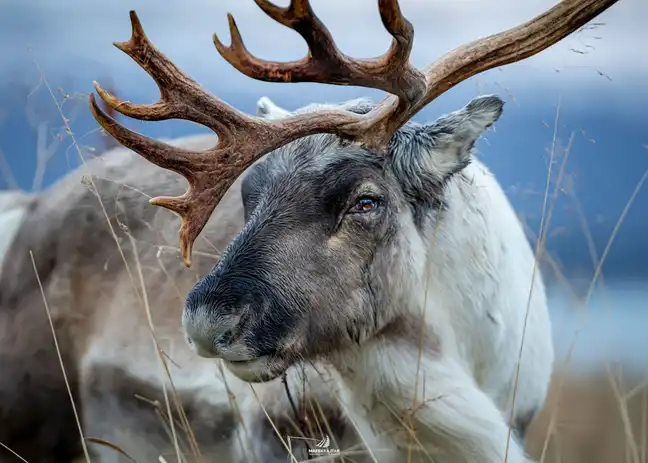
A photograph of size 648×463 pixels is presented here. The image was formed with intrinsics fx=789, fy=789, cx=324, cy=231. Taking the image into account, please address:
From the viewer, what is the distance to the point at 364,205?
1.67 meters

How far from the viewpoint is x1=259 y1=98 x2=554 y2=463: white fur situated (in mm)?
1799

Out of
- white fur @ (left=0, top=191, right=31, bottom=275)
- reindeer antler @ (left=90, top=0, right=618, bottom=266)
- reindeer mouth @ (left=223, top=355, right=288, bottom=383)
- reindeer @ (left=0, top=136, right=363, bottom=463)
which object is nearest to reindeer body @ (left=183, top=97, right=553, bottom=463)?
reindeer mouth @ (left=223, top=355, right=288, bottom=383)

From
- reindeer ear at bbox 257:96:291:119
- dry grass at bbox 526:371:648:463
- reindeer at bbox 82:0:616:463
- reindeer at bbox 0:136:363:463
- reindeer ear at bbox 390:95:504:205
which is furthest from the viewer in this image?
dry grass at bbox 526:371:648:463

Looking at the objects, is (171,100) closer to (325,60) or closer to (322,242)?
(325,60)

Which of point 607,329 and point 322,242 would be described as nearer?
point 322,242

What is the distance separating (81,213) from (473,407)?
1.39m

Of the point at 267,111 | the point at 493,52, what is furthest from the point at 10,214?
the point at 493,52

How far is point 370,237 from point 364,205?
69 mm

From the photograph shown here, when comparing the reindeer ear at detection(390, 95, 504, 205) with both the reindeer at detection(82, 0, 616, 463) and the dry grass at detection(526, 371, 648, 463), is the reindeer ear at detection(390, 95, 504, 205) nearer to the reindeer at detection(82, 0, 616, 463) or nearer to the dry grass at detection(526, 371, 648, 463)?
the reindeer at detection(82, 0, 616, 463)

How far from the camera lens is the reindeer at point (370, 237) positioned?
57.2 inches

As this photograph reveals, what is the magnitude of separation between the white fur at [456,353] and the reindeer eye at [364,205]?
0.39 ft

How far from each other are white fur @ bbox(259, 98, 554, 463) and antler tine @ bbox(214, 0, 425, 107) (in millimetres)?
373

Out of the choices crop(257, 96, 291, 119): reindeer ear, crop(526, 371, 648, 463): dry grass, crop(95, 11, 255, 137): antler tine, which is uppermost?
crop(95, 11, 255, 137): antler tine

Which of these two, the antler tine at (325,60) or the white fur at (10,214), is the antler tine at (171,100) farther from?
the white fur at (10,214)
